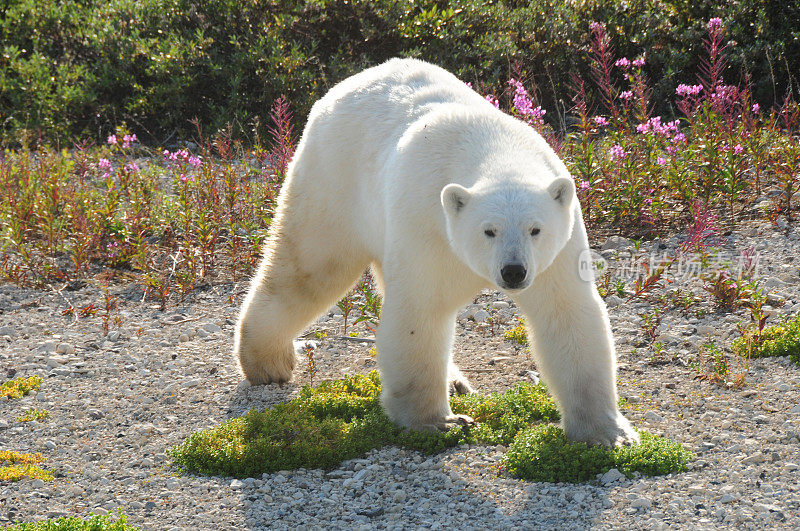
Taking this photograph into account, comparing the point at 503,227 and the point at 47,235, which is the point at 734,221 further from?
the point at 47,235

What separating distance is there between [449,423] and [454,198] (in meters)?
1.25

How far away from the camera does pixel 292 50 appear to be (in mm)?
10242

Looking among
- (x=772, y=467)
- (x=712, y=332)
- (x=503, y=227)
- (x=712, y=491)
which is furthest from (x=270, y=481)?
(x=712, y=332)

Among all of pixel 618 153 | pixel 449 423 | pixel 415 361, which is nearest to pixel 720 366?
pixel 449 423

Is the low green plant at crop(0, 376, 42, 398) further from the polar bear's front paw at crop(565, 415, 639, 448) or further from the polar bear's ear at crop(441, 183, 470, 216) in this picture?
the polar bear's front paw at crop(565, 415, 639, 448)

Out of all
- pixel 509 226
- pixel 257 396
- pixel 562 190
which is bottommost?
pixel 257 396

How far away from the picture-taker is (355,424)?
484cm

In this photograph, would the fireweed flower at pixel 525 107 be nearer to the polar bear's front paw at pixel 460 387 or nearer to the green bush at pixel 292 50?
the green bush at pixel 292 50

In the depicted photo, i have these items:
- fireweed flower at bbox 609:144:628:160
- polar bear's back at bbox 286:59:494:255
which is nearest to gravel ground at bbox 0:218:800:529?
fireweed flower at bbox 609:144:628:160

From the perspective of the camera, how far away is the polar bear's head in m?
4.00

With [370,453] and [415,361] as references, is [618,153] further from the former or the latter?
[370,453]

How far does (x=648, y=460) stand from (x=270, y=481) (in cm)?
174

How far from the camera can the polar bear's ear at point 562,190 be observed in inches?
163

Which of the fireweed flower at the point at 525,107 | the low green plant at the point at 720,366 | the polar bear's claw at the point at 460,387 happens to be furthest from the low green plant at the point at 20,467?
the fireweed flower at the point at 525,107
